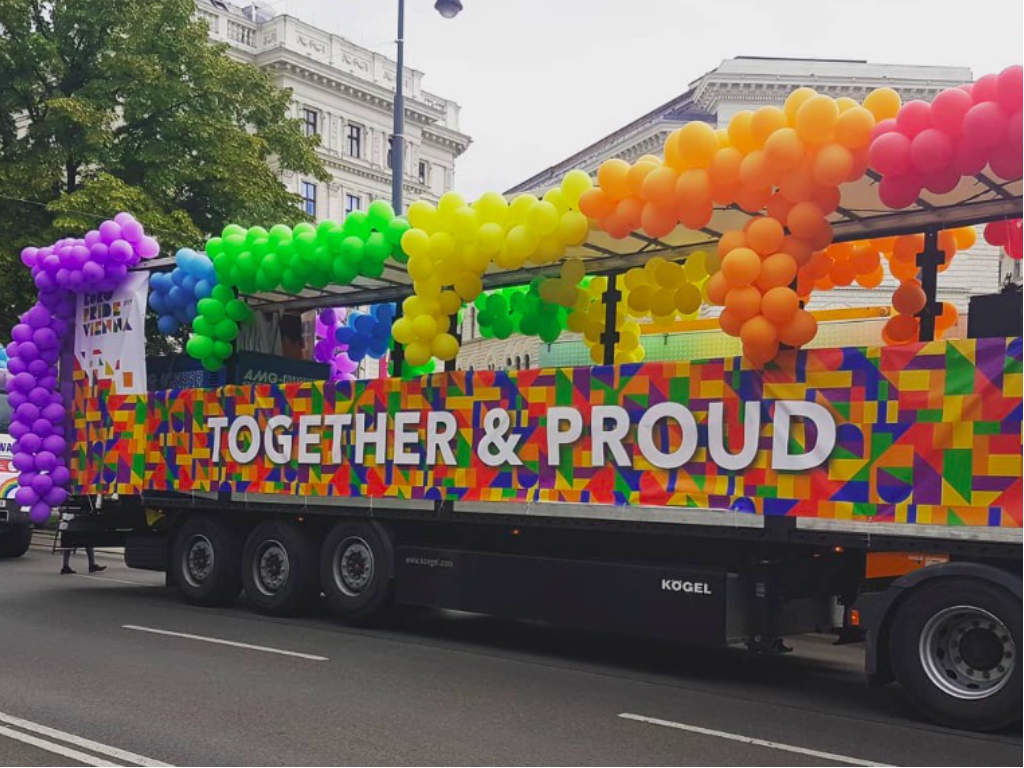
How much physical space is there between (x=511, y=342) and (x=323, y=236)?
8.30 ft

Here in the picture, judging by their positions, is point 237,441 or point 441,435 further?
point 237,441

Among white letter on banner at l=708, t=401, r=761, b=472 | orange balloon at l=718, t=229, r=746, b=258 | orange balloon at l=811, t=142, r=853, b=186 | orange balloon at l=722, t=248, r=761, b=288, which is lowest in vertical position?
white letter on banner at l=708, t=401, r=761, b=472

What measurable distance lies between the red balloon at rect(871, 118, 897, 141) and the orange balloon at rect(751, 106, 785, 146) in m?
0.64

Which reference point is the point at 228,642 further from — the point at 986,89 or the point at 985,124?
the point at 986,89

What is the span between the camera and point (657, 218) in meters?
8.43

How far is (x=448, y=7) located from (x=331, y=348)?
23.7 ft

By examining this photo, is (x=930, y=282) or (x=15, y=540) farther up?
(x=930, y=282)

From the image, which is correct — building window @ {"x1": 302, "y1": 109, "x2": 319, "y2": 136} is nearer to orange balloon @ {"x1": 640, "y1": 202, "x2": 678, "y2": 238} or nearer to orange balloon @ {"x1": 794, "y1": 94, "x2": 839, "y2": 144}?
orange balloon @ {"x1": 640, "y1": 202, "x2": 678, "y2": 238}

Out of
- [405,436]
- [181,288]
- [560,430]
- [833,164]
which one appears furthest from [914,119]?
[181,288]

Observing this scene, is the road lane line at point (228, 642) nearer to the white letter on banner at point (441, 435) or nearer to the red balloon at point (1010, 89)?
the white letter on banner at point (441, 435)

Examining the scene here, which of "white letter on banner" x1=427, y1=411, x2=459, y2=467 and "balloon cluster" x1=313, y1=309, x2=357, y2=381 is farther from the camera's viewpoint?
"balloon cluster" x1=313, y1=309, x2=357, y2=381

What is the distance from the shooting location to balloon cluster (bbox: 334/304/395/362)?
46.6 ft

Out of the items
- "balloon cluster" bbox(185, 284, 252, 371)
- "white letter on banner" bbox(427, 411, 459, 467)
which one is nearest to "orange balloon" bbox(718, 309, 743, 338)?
"white letter on banner" bbox(427, 411, 459, 467)

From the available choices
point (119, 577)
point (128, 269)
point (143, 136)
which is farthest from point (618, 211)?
point (143, 136)
